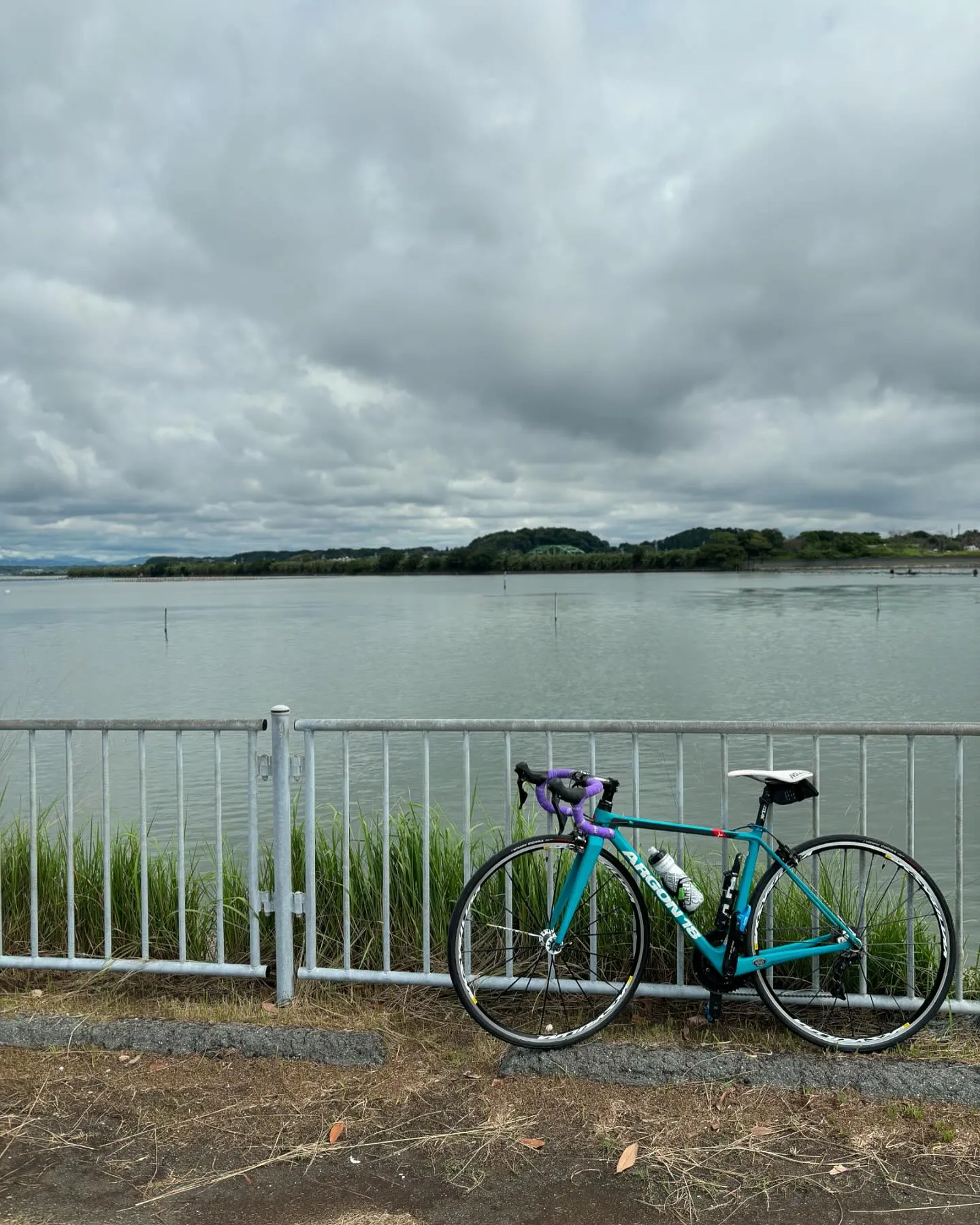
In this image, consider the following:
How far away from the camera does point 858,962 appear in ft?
15.8

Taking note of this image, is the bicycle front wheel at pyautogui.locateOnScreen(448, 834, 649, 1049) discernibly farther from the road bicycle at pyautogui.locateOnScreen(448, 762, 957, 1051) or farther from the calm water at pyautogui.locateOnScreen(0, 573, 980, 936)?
the calm water at pyautogui.locateOnScreen(0, 573, 980, 936)

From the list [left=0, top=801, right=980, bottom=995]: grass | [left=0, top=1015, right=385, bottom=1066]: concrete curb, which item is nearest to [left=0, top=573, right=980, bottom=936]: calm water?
[left=0, top=801, right=980, bottom=995]: grass

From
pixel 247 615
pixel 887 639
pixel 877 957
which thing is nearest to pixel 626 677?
pixel 887 639

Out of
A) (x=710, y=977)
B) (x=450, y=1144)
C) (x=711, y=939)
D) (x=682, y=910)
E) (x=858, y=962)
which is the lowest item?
(x=450, y=1144)

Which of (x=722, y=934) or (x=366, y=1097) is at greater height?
(x=722, y=934)

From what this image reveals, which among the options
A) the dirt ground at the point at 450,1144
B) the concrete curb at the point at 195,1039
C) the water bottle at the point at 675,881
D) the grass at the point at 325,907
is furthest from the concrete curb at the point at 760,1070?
the grass at the point at 325,907

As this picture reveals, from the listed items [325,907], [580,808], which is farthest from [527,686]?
[580,808]

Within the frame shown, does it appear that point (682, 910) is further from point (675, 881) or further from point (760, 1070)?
point (760, 1070)

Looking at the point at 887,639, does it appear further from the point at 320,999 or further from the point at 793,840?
the point at 320,999

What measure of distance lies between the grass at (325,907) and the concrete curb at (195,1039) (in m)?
0.83

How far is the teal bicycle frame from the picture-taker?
4.23m

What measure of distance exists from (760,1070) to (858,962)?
1.09 m

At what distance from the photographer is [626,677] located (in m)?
42.4

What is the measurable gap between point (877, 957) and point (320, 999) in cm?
272
